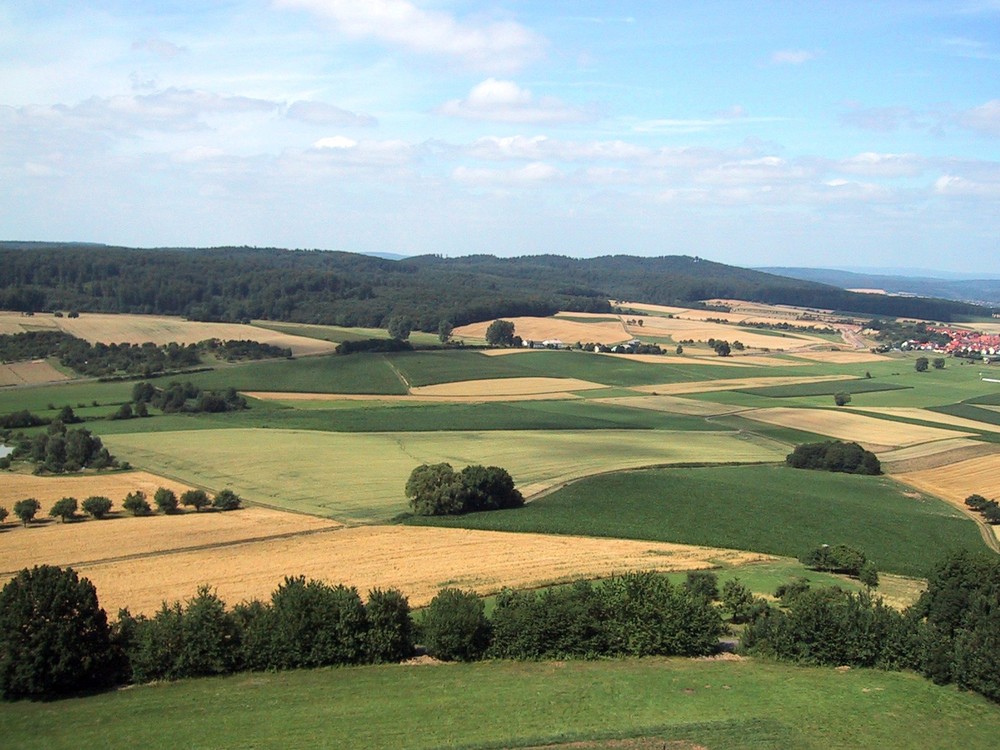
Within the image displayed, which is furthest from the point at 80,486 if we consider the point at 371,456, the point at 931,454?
the point at 931,454

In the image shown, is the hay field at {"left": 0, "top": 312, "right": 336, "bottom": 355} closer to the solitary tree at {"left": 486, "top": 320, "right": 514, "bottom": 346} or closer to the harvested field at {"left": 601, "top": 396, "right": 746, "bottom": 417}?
the solitary tree at {"left": 486, "top": 320, "right": 514, "bottom": 346}

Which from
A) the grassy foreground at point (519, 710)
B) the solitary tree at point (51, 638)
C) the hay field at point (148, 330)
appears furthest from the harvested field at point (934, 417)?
the solitary tree at point (51, 638)

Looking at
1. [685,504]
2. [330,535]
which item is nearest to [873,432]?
[685,504]

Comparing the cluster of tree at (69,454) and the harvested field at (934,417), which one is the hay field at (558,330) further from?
the cluster of tree at (69,454)

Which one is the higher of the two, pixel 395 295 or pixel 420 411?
pixel 395 295

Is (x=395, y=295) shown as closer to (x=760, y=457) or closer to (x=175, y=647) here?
(x=760, y=457)

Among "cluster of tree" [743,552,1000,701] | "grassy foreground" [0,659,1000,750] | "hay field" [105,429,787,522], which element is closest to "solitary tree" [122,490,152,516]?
"hay field" [105,429,787,522]
